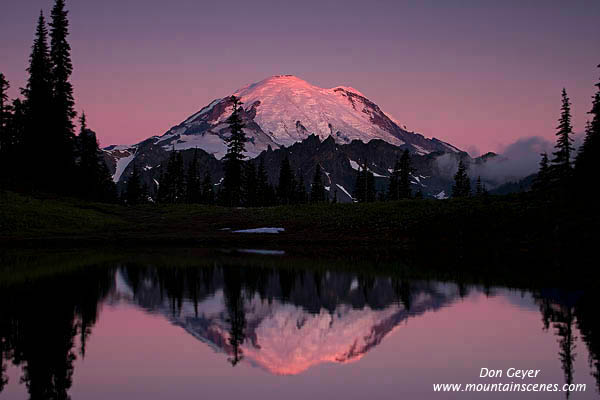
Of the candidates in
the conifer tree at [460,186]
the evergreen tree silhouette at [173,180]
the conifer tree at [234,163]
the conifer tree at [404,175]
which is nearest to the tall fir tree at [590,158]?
the conifer tree at [234,163]

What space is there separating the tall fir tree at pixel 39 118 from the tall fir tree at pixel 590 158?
54.2m

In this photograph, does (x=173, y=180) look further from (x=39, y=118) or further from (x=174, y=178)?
(x=39, y=118)

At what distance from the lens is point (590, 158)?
194ft

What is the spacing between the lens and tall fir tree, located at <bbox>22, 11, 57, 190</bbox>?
71188 millimetres

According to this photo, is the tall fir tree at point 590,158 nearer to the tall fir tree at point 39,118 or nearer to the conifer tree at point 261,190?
the tall fir tree at point 39,118

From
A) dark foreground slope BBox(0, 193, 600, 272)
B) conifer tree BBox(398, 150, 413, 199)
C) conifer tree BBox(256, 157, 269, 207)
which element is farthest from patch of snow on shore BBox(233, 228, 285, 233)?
conifer tree BBox(256, 157, 269, 207)

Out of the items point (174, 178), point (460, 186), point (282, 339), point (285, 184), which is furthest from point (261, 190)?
point (282, 339)

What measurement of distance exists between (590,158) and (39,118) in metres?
58.5

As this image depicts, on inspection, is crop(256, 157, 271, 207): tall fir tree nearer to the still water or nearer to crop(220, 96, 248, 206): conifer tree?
crop(220, 96, 248, 206): conifer tree

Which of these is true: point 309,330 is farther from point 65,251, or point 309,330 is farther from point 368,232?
point 368,232

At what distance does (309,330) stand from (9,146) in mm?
79180

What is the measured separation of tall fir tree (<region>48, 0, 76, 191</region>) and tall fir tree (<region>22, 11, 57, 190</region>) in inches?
24.8

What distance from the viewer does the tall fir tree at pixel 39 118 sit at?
234 feet

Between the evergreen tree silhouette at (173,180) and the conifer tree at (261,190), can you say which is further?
the conifer tree at (261,190)
